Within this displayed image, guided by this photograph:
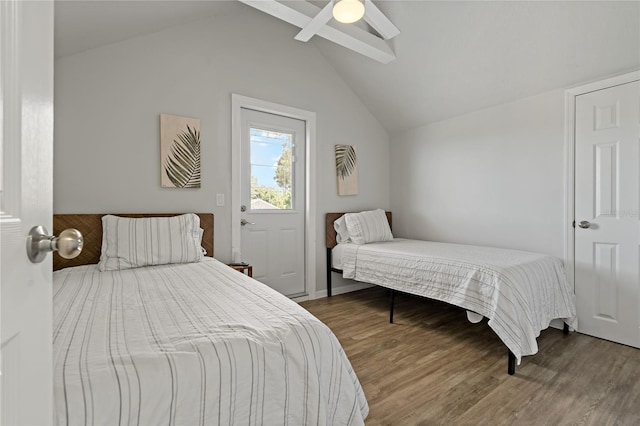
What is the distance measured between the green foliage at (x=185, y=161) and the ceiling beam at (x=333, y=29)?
1.16 m

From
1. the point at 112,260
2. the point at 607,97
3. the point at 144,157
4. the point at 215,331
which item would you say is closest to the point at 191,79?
the point at 144,157

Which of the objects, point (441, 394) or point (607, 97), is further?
point (607, 97)

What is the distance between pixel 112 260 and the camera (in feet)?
6.98

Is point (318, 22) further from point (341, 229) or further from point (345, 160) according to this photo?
point (341, 229)

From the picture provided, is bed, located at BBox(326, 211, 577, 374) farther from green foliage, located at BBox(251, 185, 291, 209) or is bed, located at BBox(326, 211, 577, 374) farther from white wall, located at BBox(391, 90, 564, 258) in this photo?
green foliage, located at BBox(251, 185, 291, 209)

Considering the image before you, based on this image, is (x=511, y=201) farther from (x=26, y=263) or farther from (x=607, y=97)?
(x=26, y=263)

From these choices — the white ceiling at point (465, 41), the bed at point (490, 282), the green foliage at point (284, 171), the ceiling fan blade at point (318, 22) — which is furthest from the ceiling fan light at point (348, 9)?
the bed at point (490, 282)

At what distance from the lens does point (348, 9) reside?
2033 millimetres

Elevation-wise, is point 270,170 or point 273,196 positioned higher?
point 270,170

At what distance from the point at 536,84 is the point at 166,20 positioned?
317 cm

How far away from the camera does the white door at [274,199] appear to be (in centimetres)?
321

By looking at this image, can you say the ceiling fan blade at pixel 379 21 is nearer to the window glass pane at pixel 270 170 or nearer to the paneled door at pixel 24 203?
the window glass pane at pixel 270 170

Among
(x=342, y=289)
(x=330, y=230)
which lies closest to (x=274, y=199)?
(x=330, y=230)

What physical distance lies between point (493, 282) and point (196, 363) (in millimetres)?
1996
